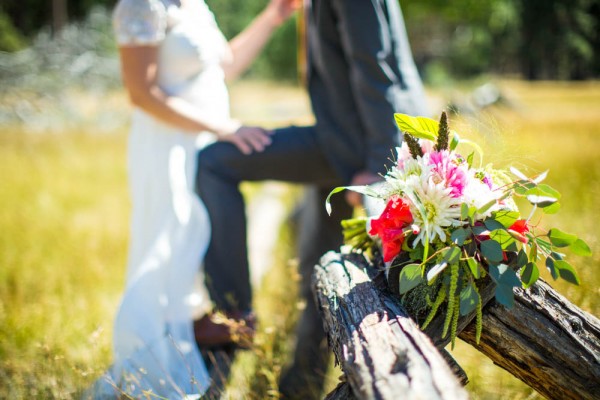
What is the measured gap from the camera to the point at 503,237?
1397mm

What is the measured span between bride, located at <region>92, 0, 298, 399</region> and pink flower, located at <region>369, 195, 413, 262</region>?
3.62 ft

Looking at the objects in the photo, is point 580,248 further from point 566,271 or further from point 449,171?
point 449,171

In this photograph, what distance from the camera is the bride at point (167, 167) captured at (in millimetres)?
2266

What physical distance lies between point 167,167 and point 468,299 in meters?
1.57

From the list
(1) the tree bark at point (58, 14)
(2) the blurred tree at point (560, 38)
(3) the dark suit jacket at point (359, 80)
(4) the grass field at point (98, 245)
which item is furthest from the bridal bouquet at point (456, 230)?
(1) the tree bark at point (58, 14)

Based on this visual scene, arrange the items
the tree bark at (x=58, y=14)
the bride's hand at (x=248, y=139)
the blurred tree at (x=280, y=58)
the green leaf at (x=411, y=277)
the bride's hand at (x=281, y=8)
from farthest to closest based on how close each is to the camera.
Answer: the tree bark at (x=58, y=14) → the blurred tree at (x=280, y=58) → the bride's hand at (x=281, y=8) → the bride's hand at (x=248, y=139) → the green leaf at (x=411, y=277)

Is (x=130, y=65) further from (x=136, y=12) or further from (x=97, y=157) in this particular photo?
(x=97, y=157)

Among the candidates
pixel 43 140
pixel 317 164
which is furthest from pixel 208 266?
pixel 43 140

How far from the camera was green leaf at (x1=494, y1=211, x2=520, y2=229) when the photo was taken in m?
1.42

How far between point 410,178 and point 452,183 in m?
0.11

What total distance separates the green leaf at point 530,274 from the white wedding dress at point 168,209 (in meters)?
1.47

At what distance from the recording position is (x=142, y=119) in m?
2.50

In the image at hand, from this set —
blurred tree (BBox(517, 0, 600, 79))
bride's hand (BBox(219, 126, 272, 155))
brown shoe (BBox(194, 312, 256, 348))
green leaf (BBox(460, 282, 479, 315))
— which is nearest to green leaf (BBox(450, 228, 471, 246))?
green leaf (BBox(460, 282, 479, 315))

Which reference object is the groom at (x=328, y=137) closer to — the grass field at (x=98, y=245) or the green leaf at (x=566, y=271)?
the grass field at (x=98, y=245)
